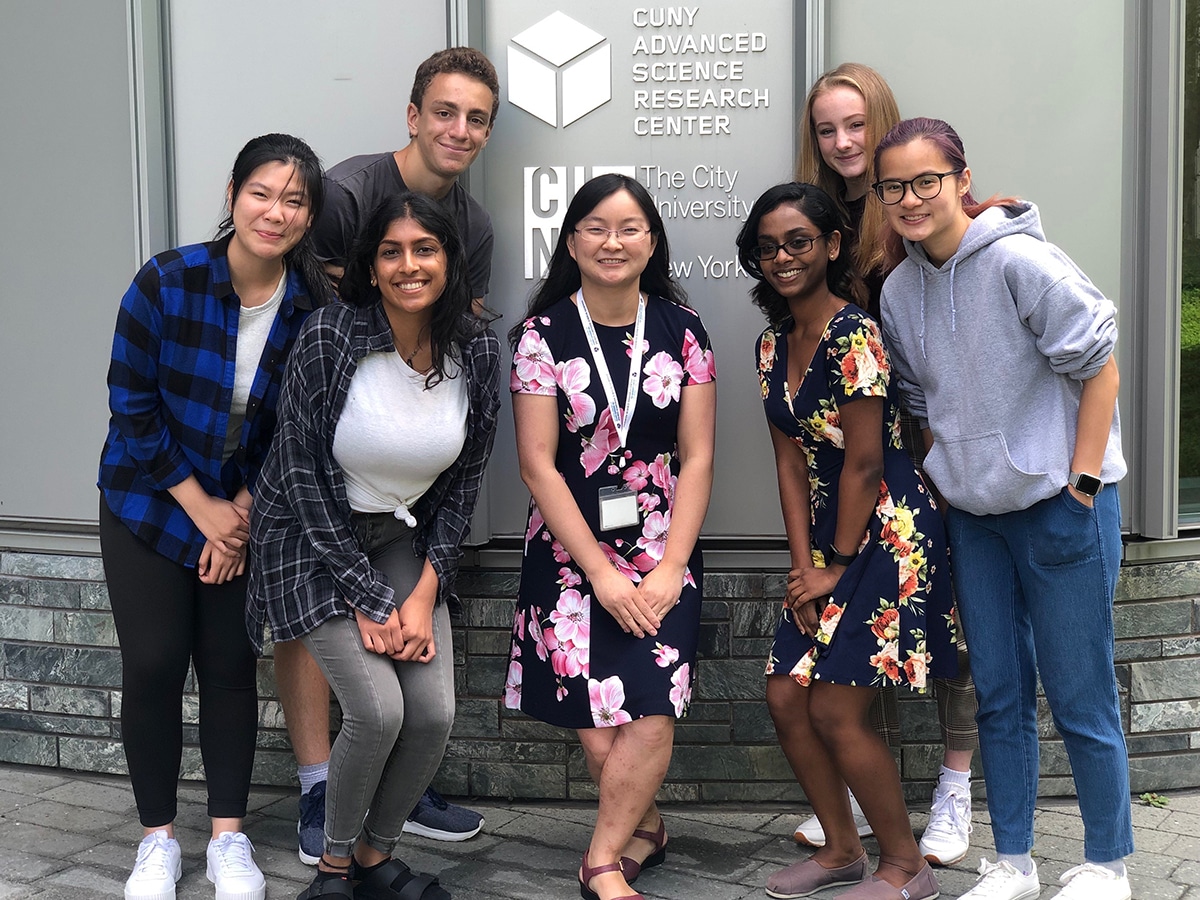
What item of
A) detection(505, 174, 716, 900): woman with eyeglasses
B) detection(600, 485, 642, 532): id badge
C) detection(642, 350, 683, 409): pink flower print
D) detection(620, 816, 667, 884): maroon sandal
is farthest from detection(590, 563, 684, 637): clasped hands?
detection(620, 816, 667, 884): maroon sandal

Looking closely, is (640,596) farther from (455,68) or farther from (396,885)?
(455,68)

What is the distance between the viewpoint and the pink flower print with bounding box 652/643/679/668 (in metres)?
3.27

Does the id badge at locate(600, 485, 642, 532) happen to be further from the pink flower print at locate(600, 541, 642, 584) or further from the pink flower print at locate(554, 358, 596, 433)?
the pink flower print at locate(554, 358, 596, 433)

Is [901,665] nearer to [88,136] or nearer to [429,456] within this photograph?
[429,456]

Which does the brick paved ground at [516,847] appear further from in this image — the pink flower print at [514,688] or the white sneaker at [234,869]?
the pink flower print at [514,688]

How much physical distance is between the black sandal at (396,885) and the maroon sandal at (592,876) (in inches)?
14.4

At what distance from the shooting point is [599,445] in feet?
11.0

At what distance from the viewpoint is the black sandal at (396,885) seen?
10.4 ft

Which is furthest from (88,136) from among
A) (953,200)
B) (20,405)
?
(953,200)

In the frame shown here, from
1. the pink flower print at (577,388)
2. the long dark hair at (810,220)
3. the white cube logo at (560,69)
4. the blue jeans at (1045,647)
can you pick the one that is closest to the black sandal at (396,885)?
the pink flower print at (577,388)

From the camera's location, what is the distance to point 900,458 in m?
3.25

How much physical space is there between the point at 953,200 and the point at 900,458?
0.69m

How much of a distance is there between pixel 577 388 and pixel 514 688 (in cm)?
88

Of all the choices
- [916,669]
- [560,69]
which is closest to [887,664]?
[916,669]
